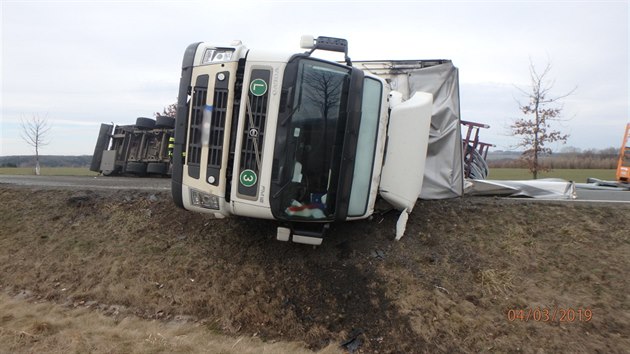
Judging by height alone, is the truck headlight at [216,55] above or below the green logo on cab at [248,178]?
above

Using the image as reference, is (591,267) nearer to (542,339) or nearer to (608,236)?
(608,236)

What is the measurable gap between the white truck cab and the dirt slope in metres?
0.82

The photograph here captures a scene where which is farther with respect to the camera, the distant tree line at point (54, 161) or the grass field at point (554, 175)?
the distant tree line at point (54, 161)

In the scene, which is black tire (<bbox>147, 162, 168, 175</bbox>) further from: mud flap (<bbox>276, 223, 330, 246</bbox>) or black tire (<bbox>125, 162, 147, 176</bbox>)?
mud flap (<bbox>276, 223, 330, 246</bbox>)

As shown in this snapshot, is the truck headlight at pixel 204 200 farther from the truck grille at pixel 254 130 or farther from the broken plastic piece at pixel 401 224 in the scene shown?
the broken plastic piece at pixel 401 224

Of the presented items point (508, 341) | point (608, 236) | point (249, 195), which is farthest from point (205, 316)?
point (608, 236)

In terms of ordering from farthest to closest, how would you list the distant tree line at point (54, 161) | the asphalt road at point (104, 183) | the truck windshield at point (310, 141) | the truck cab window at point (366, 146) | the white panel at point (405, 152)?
the distant tree line at point (54, 161) → the asphalt road at point (104, 183) → the white panel at point (405, 152) → the truck cab window at point (366, 146) → the truck windshield at point (310, 141)

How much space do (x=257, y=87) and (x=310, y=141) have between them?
2.34 ft

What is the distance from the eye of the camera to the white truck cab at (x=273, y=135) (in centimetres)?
387

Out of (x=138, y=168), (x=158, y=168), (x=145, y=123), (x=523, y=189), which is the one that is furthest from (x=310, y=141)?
(x=138, y=168)

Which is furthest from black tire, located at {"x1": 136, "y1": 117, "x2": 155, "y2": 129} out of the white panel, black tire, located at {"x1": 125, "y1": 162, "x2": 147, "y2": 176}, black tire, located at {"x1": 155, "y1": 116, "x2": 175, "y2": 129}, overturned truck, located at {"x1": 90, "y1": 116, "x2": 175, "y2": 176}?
the white panel

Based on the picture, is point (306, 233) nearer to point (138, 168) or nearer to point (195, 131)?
point (195, 131)

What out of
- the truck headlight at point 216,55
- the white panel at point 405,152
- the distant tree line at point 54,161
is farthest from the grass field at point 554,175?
the distant tree line at point 54,161

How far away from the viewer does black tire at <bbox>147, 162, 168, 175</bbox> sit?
1091 centimetres
